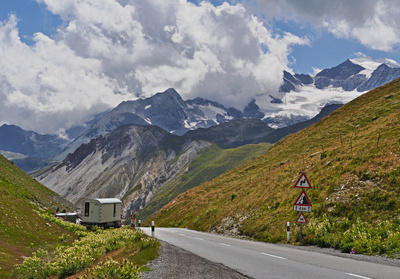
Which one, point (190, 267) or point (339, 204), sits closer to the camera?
point (190, 267)

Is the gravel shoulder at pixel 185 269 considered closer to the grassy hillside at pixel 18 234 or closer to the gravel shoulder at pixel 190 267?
the gravel shoulder at pixel 190 267

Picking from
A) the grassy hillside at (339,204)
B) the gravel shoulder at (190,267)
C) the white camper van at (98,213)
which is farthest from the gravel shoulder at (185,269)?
the white camper van at (98,213)

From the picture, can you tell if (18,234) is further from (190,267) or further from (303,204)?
(303,204)

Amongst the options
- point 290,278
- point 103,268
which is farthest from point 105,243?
point 290,278

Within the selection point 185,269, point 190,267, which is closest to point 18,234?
point 190,267

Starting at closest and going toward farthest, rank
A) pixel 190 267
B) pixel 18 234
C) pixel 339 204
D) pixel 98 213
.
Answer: pixel 190 267
pixel 339 204
pixel 18 234
pixel 98 213

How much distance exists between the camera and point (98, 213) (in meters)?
39.4

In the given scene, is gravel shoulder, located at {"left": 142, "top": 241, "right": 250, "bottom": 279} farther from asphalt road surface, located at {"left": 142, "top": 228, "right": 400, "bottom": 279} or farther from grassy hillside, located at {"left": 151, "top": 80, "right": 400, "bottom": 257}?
grassy hillside, located at {"left": 151, "top": 80, "right": 400, "bottom": 257}

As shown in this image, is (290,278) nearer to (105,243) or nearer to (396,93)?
(105,243)

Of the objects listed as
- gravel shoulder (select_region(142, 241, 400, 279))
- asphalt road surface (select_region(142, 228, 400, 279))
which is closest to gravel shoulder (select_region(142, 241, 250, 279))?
gravel shoulder (select_region(142, 241, 400, 279))

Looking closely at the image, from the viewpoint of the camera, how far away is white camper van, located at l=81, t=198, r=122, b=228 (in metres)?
39.5

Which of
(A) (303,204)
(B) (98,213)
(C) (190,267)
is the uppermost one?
(A) (303,204)

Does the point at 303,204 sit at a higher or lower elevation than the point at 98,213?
higher

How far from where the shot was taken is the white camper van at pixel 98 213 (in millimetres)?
39469
